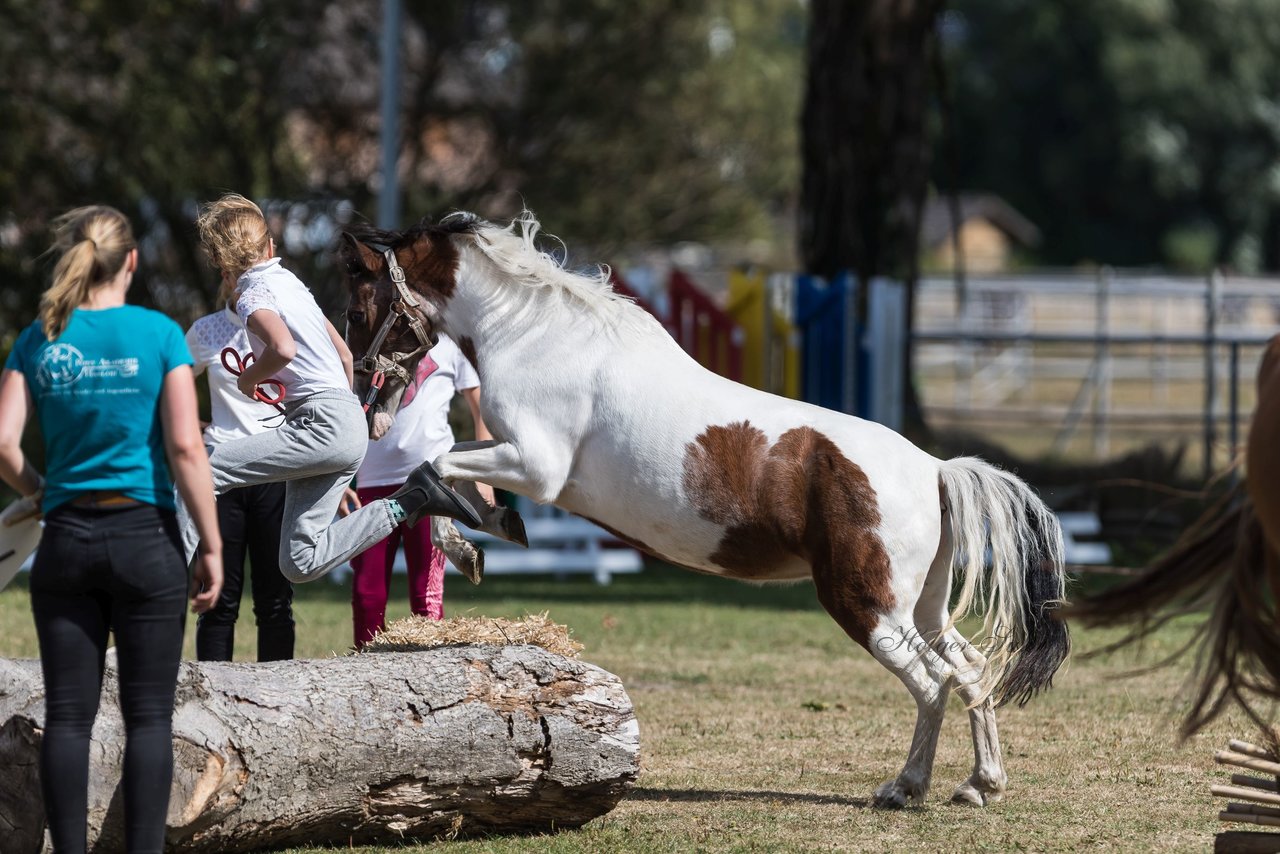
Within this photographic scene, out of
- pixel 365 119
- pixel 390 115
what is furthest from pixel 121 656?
pixel 365 119

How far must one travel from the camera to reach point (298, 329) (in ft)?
17.9

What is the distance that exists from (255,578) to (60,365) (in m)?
2.56

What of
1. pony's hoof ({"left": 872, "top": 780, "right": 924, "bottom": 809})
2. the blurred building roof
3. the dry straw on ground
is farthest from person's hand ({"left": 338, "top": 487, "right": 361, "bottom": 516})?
the blurred building roof

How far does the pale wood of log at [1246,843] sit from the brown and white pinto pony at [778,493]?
3.85ft

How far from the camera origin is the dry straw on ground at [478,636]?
5402mm

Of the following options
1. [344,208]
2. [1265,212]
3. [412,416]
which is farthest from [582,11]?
[1265,212]

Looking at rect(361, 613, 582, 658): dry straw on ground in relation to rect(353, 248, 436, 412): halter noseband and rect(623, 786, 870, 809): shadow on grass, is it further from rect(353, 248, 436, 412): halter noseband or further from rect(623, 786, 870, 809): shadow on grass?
rect(353, 248, 436, 412): halter noseband

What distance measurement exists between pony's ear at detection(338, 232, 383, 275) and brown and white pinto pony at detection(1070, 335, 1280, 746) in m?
2.99

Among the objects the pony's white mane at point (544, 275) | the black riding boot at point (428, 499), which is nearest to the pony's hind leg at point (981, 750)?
the pony's white mane at point (544, 275)

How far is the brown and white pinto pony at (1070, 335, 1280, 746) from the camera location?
153 inches

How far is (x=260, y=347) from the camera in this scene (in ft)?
18.9

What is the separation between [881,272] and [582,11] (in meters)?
6.97

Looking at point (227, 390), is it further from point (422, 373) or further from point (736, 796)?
point (736, 796)

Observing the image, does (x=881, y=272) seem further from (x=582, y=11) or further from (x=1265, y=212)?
(x=1265, y=212)
